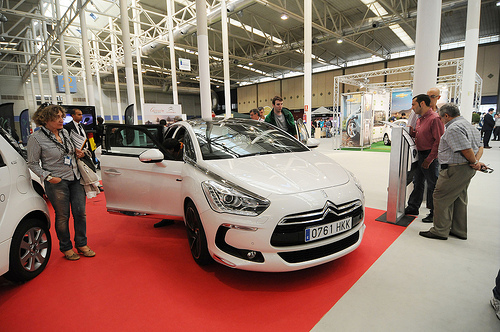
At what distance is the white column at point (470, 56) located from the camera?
6.84 m

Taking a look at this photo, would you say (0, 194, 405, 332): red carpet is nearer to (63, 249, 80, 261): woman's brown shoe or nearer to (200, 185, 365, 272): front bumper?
(63, 249, 80, 261): woman's brown shoe

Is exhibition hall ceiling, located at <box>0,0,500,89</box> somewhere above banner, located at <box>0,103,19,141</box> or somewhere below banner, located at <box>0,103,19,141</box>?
above

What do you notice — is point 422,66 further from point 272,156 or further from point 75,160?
point 75,160

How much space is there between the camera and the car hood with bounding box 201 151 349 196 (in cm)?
204

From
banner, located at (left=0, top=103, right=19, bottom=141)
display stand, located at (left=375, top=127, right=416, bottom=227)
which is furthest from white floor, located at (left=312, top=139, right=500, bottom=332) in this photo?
banner, located at (left=0, top=103, right=19, bottom=141)

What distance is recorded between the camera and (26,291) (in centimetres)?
217

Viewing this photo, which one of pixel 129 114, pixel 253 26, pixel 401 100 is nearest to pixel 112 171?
pixel 129 114

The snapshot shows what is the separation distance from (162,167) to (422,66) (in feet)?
13.1

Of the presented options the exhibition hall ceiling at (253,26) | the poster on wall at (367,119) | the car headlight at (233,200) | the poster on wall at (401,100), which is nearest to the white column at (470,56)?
the poster on wall at (367,119)

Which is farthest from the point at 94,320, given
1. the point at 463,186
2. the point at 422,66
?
the point at 422,66

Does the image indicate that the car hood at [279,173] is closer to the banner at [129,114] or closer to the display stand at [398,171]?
the display stand at [398,171]

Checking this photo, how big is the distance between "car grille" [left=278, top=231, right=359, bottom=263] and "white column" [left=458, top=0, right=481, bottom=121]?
7.25m

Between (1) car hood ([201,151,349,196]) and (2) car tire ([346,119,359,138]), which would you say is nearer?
(1) car hood ([201,151,349,196])

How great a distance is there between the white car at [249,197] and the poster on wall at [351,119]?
1004cm
